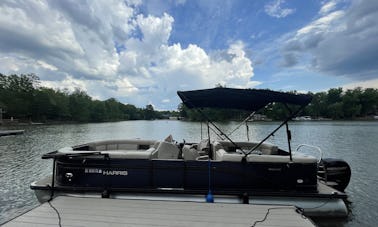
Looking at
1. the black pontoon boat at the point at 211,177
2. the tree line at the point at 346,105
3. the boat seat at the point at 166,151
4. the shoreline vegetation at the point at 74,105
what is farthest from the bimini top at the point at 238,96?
the tree line at the point at 346,105

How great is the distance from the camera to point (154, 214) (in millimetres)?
3725

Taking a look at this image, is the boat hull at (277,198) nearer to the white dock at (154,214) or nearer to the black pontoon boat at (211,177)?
the black pontoon boat at (211,177)

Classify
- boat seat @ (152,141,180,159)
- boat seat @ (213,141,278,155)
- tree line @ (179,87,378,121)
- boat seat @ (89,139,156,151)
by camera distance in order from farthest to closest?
tree line @ (179,87,378,121), boat seat @ (89,139,156,151), boat seat @ (213,141,278,155), boat seat @ (152,141,180,159)

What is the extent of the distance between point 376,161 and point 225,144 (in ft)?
31.5

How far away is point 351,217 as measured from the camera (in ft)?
18.6

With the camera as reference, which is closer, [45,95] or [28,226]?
[28,226]

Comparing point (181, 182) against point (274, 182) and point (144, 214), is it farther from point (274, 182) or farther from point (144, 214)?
point (274, 182)

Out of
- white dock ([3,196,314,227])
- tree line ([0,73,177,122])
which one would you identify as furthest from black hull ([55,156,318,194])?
tree line ([0,73,177,122])

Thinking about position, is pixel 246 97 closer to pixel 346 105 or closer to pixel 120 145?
Answer: pixel 120 145

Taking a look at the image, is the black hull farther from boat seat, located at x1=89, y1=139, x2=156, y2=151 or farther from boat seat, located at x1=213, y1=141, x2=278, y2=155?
boat seat, located at x1=89, y1=139, x2=156, y2=151

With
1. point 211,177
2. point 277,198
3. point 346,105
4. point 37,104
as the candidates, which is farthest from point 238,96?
point 346,105

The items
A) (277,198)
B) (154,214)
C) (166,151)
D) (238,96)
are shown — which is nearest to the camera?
(154,214)

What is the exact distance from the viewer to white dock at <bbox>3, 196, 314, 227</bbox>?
3.41 m

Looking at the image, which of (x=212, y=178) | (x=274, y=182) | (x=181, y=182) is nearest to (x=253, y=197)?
(x=274, y=182)
